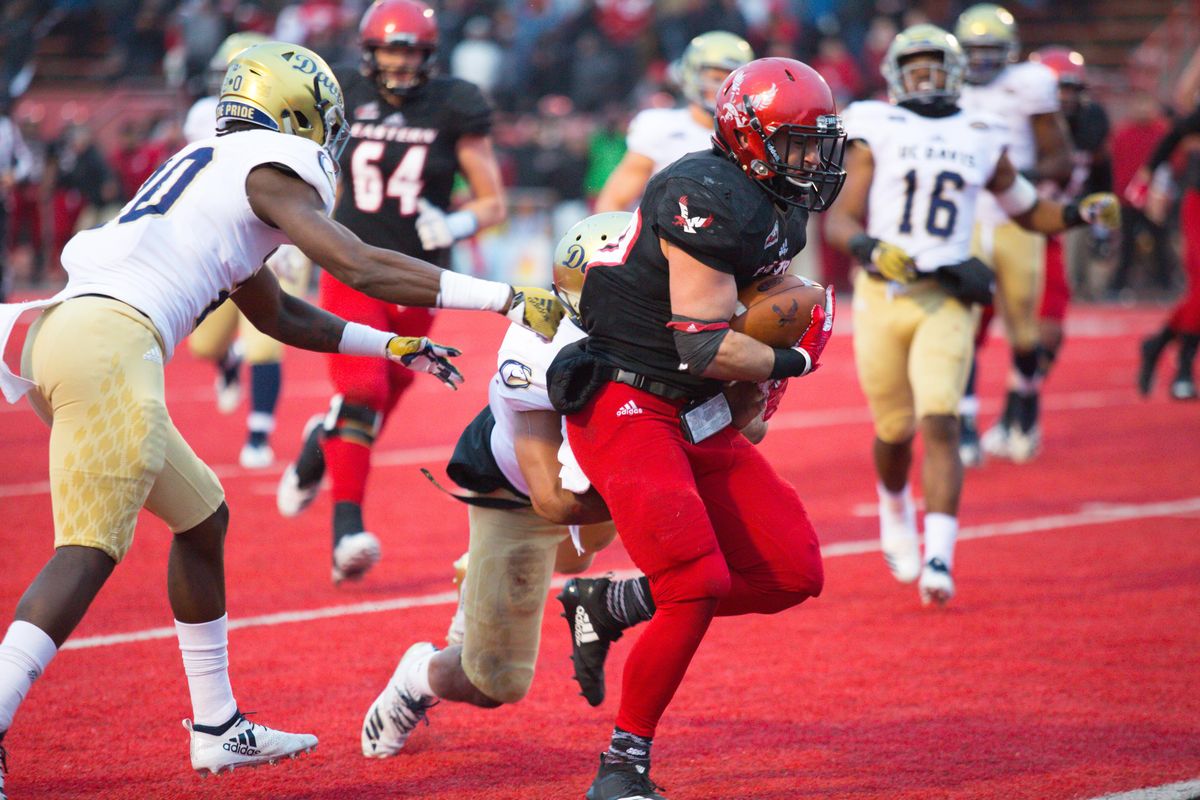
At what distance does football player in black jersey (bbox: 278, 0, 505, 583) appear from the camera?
6.30m

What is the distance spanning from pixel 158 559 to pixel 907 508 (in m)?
3.29

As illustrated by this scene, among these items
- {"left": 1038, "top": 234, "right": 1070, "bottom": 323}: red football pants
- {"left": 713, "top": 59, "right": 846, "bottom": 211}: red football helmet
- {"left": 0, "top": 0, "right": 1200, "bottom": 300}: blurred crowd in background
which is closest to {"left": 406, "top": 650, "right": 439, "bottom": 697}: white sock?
{"left": 713, "top": 59, "right": 846, "bottom": 211}: red football helmet

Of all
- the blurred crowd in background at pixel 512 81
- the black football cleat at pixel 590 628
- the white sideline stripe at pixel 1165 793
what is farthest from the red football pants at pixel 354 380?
the blurred crowd in background at pixel 512 81

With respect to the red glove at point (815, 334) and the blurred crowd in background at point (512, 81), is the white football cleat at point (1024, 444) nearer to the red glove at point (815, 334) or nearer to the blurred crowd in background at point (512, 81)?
the red glove at point (815, 334)

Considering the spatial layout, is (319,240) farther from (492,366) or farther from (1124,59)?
(1124,59)

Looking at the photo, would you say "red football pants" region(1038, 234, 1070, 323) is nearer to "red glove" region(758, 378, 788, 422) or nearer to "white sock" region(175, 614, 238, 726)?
"red glove" region(758, 378, 788, 422)

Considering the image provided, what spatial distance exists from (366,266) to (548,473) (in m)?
0.68

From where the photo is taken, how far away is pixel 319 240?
135 inches

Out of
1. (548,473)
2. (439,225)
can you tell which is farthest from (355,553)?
(548,473)

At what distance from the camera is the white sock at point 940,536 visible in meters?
5.65

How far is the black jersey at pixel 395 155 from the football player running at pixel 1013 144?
3.13m

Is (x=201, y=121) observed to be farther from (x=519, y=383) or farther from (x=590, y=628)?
(x=590, y=628)

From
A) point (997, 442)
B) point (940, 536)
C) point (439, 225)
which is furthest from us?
point (997, 442)

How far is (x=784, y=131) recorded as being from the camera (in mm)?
3584
